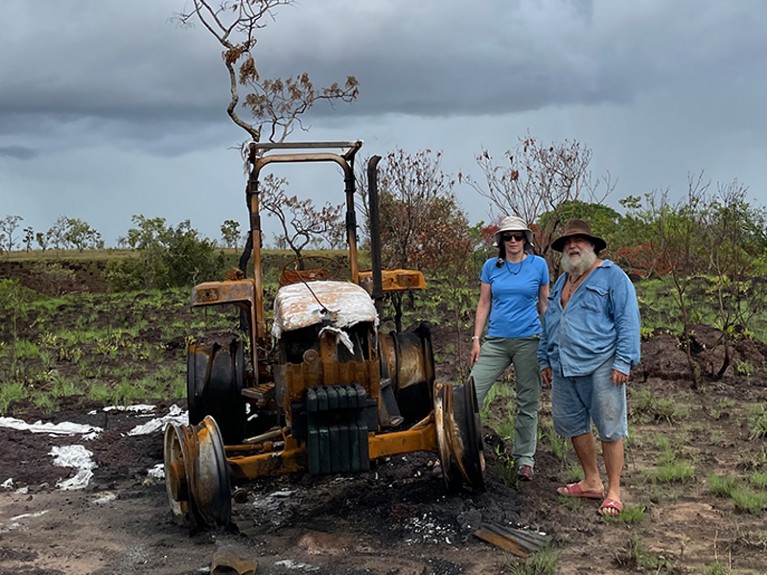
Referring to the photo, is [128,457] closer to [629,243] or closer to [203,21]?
[203,21]

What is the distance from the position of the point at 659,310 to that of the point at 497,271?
1073cm

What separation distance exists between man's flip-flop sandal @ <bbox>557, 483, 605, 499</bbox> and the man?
226 mm

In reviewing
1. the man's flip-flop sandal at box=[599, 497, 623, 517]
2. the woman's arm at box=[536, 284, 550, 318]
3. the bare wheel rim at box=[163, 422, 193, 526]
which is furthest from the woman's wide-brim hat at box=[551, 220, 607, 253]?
the bare wheel rim at box=[163, 422, 193, 526]

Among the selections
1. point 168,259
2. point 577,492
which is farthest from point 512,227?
point 168,259

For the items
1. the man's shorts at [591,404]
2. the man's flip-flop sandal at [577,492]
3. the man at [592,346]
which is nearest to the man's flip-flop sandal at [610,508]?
the man at [592,346]

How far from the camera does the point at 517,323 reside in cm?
617

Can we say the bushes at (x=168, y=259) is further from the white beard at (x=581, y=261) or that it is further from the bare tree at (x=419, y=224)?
the white beard at (x=581, y=261)

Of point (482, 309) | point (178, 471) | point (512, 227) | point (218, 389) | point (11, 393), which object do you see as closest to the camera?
point (178, 471)

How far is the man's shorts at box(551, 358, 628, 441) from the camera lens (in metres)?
5.50

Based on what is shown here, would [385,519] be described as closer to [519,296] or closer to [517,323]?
[517,323]

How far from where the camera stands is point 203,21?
1633cm

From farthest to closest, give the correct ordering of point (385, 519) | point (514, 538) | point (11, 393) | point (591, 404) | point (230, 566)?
point (11, 393) → point (591, 404) → point (385, 519) → point (514, 538) → point (230, 566)

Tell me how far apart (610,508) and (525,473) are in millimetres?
822

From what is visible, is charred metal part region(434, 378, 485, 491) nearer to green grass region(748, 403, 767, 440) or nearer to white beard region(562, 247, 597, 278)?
white beard region(562, 247, 597, 278)
